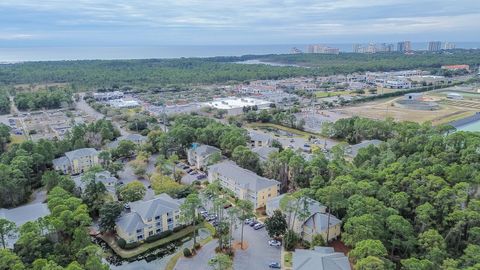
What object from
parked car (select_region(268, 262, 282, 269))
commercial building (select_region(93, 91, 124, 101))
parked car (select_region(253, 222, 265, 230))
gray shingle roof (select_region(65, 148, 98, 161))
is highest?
commercial building (select_region(93, 91, 124, 101))

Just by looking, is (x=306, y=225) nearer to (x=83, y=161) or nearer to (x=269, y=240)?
(x=269, y=240)

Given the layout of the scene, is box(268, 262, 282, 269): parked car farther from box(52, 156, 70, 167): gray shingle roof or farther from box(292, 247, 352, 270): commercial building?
box(52, 156, 70, 167): gray shingle roof

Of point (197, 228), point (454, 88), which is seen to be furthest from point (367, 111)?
point (197, 228)

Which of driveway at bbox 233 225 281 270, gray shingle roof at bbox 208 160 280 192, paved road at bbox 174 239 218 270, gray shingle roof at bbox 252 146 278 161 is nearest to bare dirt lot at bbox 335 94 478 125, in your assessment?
gray shingle roof at bbox 252 146 278 161

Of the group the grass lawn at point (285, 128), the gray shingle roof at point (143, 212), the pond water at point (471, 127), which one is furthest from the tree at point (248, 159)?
the pond water at point (471, 127)

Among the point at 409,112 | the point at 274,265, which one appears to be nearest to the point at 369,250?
the point at 274,265

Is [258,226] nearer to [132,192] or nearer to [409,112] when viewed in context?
[132,192]
